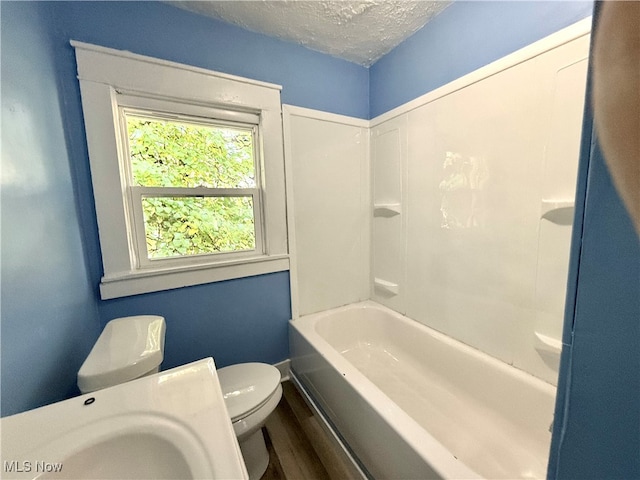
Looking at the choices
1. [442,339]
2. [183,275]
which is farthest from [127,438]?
[442,339]

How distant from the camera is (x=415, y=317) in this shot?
1.81m

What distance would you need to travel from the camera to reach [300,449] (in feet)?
4.42

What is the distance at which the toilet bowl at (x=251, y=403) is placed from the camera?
1091mm

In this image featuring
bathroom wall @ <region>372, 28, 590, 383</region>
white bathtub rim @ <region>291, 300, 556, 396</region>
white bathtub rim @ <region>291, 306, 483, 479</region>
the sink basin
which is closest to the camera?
the sink basin

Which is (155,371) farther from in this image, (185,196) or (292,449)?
(185,196)

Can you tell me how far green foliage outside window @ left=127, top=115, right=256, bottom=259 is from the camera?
147cm

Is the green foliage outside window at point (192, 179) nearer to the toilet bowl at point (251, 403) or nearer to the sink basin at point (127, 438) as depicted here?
the toilet bowl at point (251, 403)

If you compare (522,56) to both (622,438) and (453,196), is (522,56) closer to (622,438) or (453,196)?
(453,196)

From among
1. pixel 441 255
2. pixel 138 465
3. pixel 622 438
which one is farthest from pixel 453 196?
pixel 138 465

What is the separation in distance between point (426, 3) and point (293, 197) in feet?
4.28

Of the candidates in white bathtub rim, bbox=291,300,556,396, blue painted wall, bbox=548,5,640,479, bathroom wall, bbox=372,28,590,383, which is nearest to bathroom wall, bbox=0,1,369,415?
white bathtub rim, bbox=291,300,556,396

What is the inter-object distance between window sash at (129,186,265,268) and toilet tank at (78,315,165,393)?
1.38ft

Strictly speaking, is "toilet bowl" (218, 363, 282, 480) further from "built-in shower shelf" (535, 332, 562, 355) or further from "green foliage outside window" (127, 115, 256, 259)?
"built-in shower shelf" (535, 332, 562, 355)

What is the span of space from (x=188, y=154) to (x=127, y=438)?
4.67 feet
